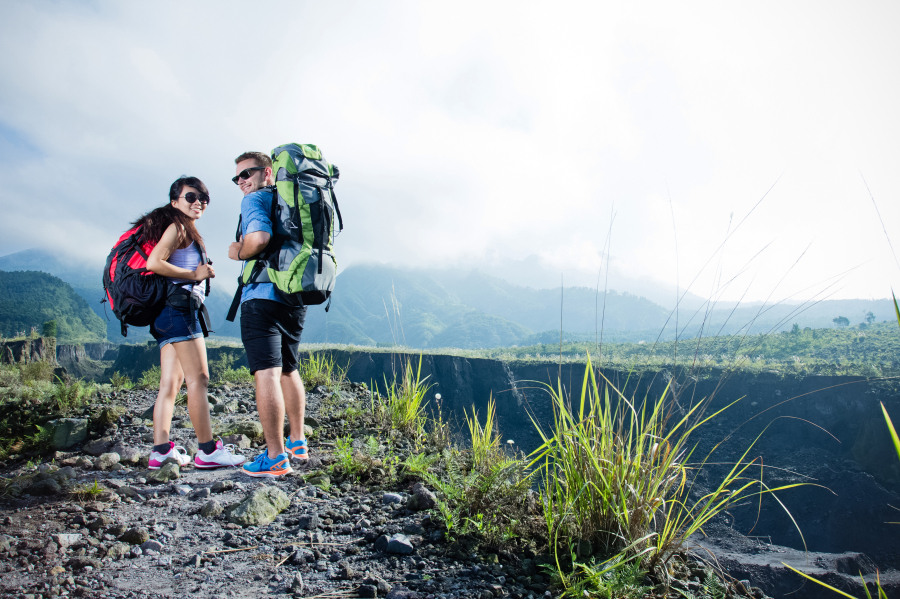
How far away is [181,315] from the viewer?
105 inches

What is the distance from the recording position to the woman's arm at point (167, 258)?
8.36 ft

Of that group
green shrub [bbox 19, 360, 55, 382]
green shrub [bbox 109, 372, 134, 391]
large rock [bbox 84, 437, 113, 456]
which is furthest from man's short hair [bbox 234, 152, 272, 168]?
green shrub [bbox 19, 360, 55, 382]

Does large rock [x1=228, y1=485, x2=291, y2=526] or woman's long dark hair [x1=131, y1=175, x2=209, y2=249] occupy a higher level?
woman's long dark hair [x1=131, y1=175, x2=209, y2=249]

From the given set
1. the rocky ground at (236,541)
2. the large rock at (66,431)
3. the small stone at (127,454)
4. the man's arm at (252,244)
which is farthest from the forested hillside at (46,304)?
the man's arm at (252,244)

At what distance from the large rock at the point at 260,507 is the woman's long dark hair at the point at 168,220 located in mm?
1709

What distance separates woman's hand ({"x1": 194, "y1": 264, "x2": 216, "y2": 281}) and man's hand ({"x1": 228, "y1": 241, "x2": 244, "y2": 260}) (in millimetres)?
359

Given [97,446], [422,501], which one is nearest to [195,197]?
[97,446]

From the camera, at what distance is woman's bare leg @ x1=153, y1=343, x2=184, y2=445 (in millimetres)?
2689

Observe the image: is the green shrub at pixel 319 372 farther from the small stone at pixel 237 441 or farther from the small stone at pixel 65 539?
the small stone at pixel 65 539

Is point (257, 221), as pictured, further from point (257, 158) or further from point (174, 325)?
point (174, 325)

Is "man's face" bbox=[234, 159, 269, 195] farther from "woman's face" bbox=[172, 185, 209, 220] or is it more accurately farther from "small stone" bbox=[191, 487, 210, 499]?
"small stone" bbox=[191, 487, 210, 499]

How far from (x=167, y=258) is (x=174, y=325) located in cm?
43

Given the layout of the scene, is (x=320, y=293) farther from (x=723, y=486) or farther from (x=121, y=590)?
(x=723, y=486)

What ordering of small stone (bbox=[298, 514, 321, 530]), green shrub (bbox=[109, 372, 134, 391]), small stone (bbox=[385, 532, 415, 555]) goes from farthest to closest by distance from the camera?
green shrub (bbox=[109, 372, 134, 391]) → small stone (bbox=[298, 514, 321, 530]) → small stone (bbox=[385, 532, 415, 555])
